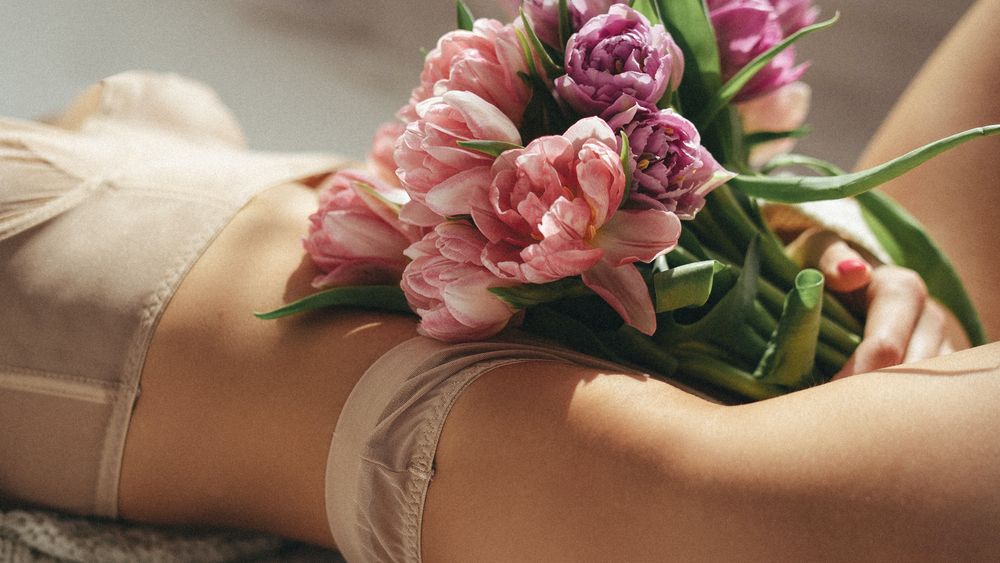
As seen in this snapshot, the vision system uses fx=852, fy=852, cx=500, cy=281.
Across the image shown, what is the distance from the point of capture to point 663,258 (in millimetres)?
541

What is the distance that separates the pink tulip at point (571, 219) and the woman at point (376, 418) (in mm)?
73

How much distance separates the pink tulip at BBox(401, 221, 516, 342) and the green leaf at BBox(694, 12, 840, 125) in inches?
8.1

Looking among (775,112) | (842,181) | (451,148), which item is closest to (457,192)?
(451,148)

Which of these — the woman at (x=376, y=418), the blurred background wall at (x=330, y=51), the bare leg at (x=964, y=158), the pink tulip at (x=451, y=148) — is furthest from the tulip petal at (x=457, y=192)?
the blurred background wall at (x=330, y=51)

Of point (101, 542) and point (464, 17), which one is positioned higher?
point (464, 17)

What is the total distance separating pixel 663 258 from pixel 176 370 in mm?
333

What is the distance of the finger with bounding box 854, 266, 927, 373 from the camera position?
0.59 m

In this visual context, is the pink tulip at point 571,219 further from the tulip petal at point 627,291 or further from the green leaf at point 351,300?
the green leaf at point 351,300

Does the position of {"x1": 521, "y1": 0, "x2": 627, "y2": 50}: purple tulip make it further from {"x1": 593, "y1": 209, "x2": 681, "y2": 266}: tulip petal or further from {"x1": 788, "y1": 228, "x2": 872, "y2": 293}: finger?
{"x1": 788, "y1": 228, "x2": 872, "y2": 293}: finger

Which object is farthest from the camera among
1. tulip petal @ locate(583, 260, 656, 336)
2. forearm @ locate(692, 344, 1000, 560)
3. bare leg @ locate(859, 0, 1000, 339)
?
bare leg @ locate(859, 0, 1000, 339)

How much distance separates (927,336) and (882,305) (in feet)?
0.14

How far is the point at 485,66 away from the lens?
49 cm

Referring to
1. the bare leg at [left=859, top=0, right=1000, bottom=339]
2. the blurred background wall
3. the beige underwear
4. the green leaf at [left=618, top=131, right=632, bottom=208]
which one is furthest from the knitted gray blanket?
the blurred background wall

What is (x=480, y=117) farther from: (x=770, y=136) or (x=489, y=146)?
(x=770, y=136)
